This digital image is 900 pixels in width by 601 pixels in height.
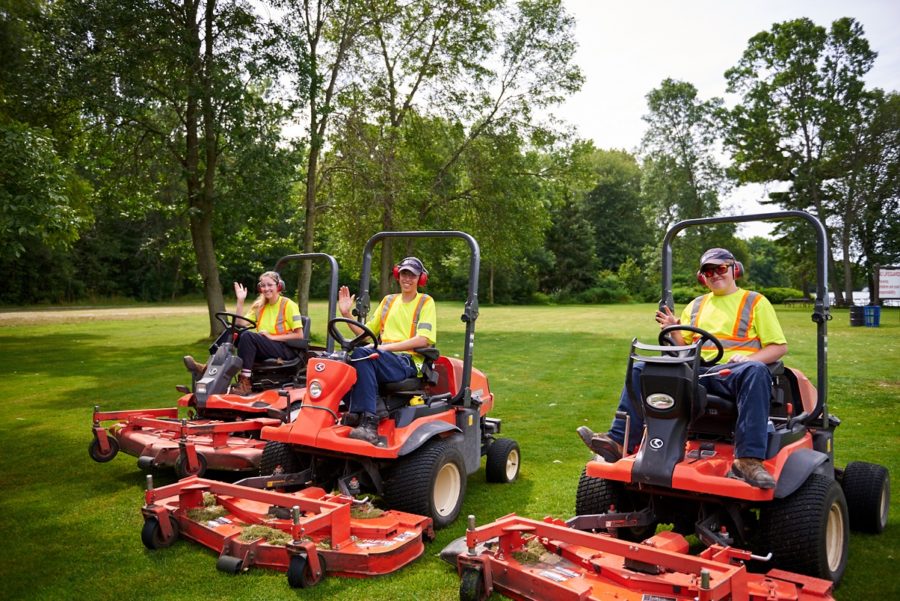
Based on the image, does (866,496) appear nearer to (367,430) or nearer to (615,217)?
(367,430)

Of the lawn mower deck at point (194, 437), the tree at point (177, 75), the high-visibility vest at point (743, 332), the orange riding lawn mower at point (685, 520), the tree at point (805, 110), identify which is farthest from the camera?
the tree at point (805, 110)

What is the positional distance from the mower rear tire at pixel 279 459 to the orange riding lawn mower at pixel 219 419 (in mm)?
447

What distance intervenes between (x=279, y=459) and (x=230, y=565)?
1.64 metres

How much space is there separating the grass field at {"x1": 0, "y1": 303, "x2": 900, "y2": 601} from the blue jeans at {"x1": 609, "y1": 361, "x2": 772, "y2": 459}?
1.07m

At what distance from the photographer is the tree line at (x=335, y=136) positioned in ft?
57.6

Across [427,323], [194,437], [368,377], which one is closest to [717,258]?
[427,323]

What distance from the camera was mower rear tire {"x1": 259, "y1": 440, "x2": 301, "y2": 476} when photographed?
20.5ft

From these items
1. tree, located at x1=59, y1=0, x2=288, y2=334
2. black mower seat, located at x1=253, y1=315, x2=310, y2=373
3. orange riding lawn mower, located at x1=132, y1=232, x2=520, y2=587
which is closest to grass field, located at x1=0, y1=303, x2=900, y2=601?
orange riding lawn mower, located at x1=132, y1=232, x2=520, y2=587

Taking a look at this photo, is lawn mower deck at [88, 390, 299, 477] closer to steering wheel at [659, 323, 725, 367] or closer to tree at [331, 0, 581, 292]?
steering wheel at [659, 323, 725, 367]

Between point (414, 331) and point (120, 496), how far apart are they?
10.2 feet

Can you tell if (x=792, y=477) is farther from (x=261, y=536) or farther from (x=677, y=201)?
(x=677, y=201)

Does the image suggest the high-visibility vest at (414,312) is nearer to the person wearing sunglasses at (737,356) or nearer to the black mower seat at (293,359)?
the person wearing sunglasses at (737,356)

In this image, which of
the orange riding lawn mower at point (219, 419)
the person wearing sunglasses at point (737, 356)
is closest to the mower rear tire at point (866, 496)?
the person wearing sunglasses at point (737, 356)

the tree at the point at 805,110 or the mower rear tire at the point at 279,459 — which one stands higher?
the tree at the point at 805,110
